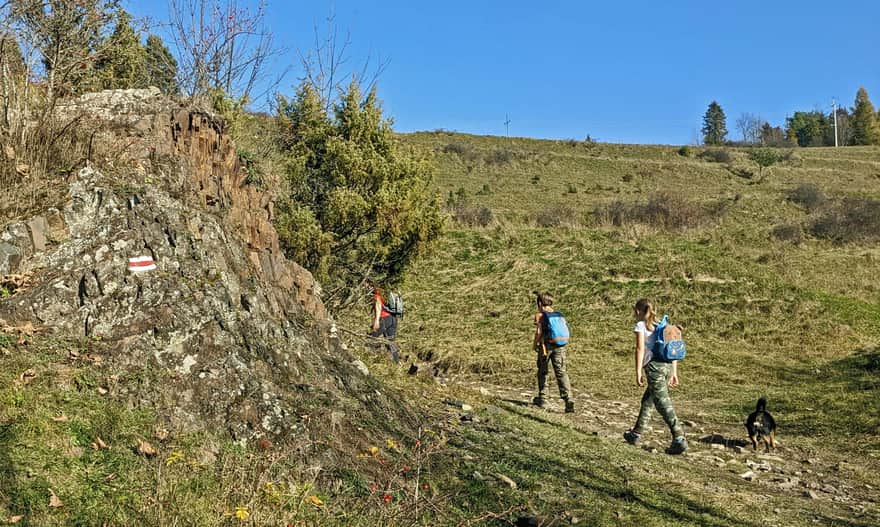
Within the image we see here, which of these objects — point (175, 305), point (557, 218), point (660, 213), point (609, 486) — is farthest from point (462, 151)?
point (175, 305)

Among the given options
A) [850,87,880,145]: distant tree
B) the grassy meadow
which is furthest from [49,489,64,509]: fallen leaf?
[850,87,880,145]: distant tree

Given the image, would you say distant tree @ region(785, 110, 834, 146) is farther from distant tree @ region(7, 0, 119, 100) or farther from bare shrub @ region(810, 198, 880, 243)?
distant tree @ region(7, 0, 119, 100)

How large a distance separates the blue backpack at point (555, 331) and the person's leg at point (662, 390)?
6.76ft

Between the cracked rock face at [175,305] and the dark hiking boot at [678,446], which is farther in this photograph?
the dark hiking boot at [678,446]

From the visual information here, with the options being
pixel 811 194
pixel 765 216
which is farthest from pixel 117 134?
pixel 811 194

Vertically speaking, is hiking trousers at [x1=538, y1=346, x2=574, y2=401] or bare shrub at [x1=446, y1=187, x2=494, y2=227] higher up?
bare shrub at [x1=446, y1=187, x2=494, y2=227]

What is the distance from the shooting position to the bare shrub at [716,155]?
55381mm

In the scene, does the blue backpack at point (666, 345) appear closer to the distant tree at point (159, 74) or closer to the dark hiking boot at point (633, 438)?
the dark hiking boot at point (633, 438)

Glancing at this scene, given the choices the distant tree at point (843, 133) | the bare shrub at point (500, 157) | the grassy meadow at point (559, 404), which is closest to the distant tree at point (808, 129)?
the distant tree at point (843, 133)

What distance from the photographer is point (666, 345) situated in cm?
772

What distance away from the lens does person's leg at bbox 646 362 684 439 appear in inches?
303

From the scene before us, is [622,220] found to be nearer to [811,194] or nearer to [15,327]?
[811,194]

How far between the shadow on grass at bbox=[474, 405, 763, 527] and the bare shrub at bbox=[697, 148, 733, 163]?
53.0 meters

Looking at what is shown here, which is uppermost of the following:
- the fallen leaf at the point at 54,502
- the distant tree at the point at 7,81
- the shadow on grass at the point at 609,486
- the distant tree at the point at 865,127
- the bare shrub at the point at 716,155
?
the distant tree at the point at 865,127
